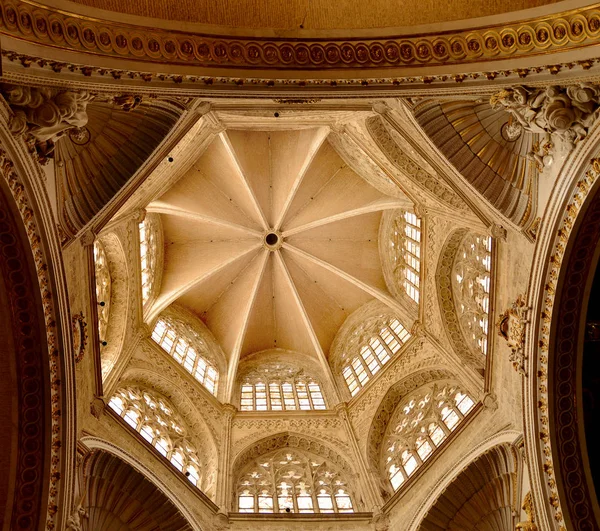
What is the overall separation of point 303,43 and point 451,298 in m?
8.85

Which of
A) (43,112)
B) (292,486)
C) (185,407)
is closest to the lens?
(43,112)

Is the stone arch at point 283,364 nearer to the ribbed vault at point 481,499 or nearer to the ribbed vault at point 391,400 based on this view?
the ribbed vault at point 391,400

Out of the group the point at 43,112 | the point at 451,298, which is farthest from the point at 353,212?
the point at 43,112

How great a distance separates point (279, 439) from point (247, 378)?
3.53 metres

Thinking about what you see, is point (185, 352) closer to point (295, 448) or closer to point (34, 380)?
point (295, 448)

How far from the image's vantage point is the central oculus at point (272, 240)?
2398 cm

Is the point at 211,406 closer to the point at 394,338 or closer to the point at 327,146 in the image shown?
the point at 394,338

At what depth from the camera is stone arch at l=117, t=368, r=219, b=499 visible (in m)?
18.1

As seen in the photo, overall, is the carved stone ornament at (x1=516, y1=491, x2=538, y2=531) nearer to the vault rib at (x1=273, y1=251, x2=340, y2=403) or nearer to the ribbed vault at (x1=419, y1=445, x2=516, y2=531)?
the ribbed vault at (x1=419, y1=445, x2=516, y2=531)

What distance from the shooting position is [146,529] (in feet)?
48.0

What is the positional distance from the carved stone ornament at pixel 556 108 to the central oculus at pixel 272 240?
13421 millimetres

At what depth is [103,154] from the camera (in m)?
12.7

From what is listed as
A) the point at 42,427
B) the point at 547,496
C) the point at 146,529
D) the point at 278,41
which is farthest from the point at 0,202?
the point at 547,496

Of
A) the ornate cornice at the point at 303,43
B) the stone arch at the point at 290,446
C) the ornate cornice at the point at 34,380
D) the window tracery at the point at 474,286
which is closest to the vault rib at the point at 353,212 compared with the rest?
the window tracery at the point at 474,286
